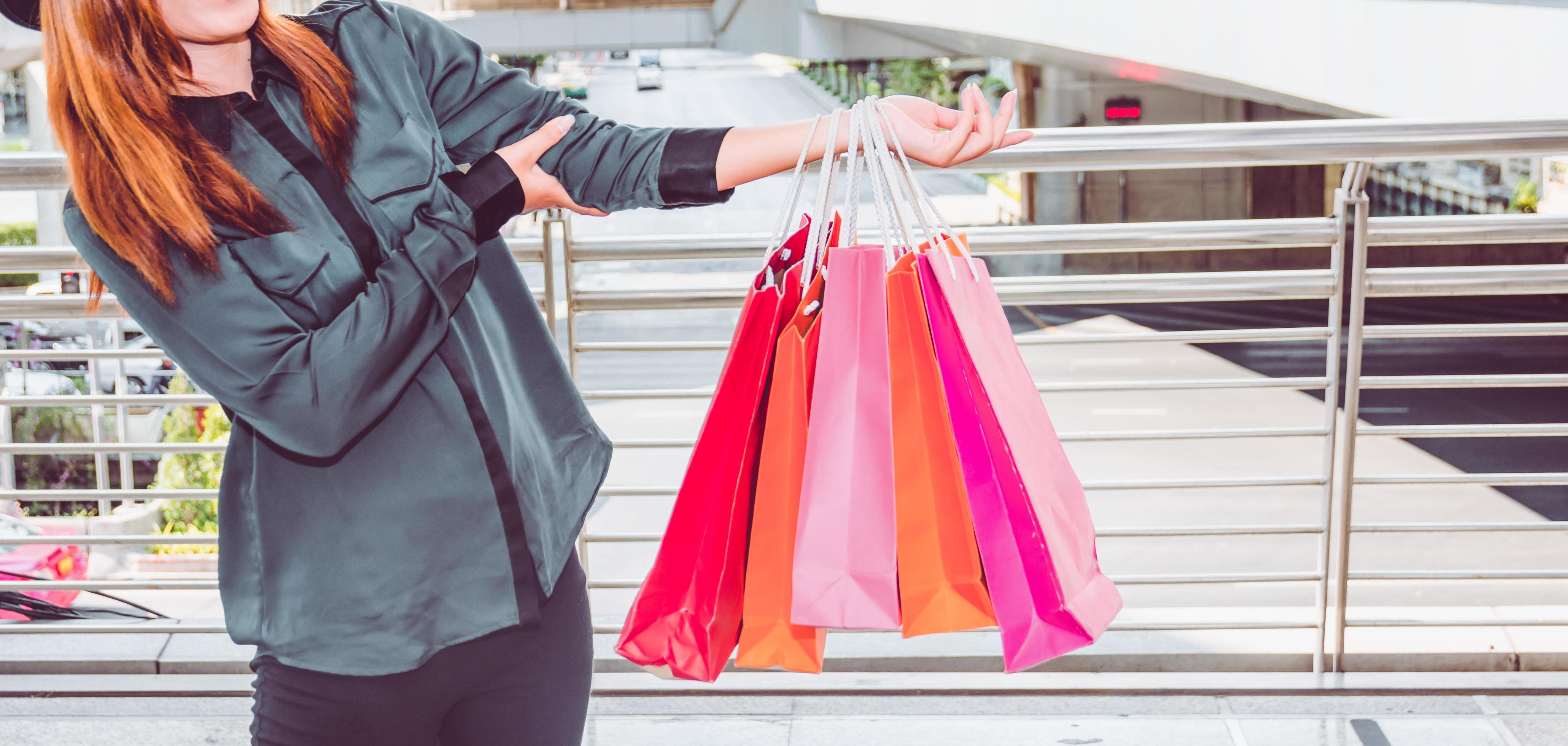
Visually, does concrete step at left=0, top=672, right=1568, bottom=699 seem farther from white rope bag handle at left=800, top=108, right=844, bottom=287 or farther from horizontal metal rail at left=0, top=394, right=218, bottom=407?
white rope bag handle at left=800, top=108, right=844, bottom=287

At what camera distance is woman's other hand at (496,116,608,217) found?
1.35m

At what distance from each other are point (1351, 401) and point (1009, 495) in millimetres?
1880

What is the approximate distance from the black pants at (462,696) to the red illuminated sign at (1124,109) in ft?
68.4

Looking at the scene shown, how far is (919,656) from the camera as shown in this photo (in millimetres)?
3109

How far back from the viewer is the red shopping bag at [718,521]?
4.55 feet

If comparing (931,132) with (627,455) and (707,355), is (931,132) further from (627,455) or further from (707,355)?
(707,355)

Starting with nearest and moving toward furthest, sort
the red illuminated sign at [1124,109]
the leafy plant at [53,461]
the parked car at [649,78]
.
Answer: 1. the leafy plant at [53,461]
2. the red illuminated sign at [1124,109]
3. the parked car at [649,78]

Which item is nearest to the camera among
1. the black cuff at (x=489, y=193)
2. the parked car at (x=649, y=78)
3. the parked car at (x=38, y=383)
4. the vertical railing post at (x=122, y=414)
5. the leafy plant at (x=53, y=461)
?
the black cuff at (x=489, y=193)

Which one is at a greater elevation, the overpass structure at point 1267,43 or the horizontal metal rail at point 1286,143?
the overpass structure at point 1267,43

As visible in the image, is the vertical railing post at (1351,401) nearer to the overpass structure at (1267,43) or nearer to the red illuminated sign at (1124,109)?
the overpass structure at (1267,43)

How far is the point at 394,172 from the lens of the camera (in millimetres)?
1348

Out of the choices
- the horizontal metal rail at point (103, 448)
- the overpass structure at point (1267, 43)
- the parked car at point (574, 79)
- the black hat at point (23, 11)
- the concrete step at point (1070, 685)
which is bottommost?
the concrete step at point (1070, 685)

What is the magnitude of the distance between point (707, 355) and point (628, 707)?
57.1ft

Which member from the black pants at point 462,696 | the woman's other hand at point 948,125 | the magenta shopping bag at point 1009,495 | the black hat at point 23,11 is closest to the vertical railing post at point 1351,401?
the woman's other hand at point 948,125
